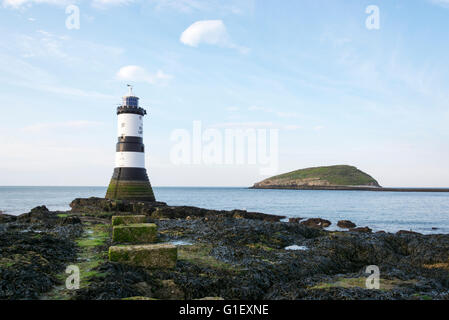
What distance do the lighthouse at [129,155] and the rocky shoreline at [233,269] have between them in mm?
22307

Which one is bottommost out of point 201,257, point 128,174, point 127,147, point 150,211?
point 150,211

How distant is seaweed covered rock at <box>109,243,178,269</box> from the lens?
966cm

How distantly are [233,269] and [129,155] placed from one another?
1250 inches

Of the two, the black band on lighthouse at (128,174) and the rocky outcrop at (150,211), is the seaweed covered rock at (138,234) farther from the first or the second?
the black band on lighthouse at (128,174)

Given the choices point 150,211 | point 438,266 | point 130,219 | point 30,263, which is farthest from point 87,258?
point 150,211

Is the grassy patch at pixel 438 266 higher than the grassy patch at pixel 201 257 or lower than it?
lower

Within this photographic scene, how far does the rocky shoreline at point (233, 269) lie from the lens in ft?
26.6

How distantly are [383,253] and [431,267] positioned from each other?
1891 millimetres

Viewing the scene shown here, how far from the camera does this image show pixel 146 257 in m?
9.65

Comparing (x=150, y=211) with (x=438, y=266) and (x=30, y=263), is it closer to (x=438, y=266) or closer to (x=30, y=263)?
(x=30, y=263)

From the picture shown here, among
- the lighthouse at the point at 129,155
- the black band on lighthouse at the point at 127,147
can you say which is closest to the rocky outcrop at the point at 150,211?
the lighthouse at the point at 129,155

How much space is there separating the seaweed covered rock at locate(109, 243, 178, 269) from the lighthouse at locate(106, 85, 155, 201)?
101ft

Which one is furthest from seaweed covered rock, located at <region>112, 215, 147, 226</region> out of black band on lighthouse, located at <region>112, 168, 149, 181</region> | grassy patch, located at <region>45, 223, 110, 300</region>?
black band on lighthouse, located at <region>112, 168, 149, 181</region>
